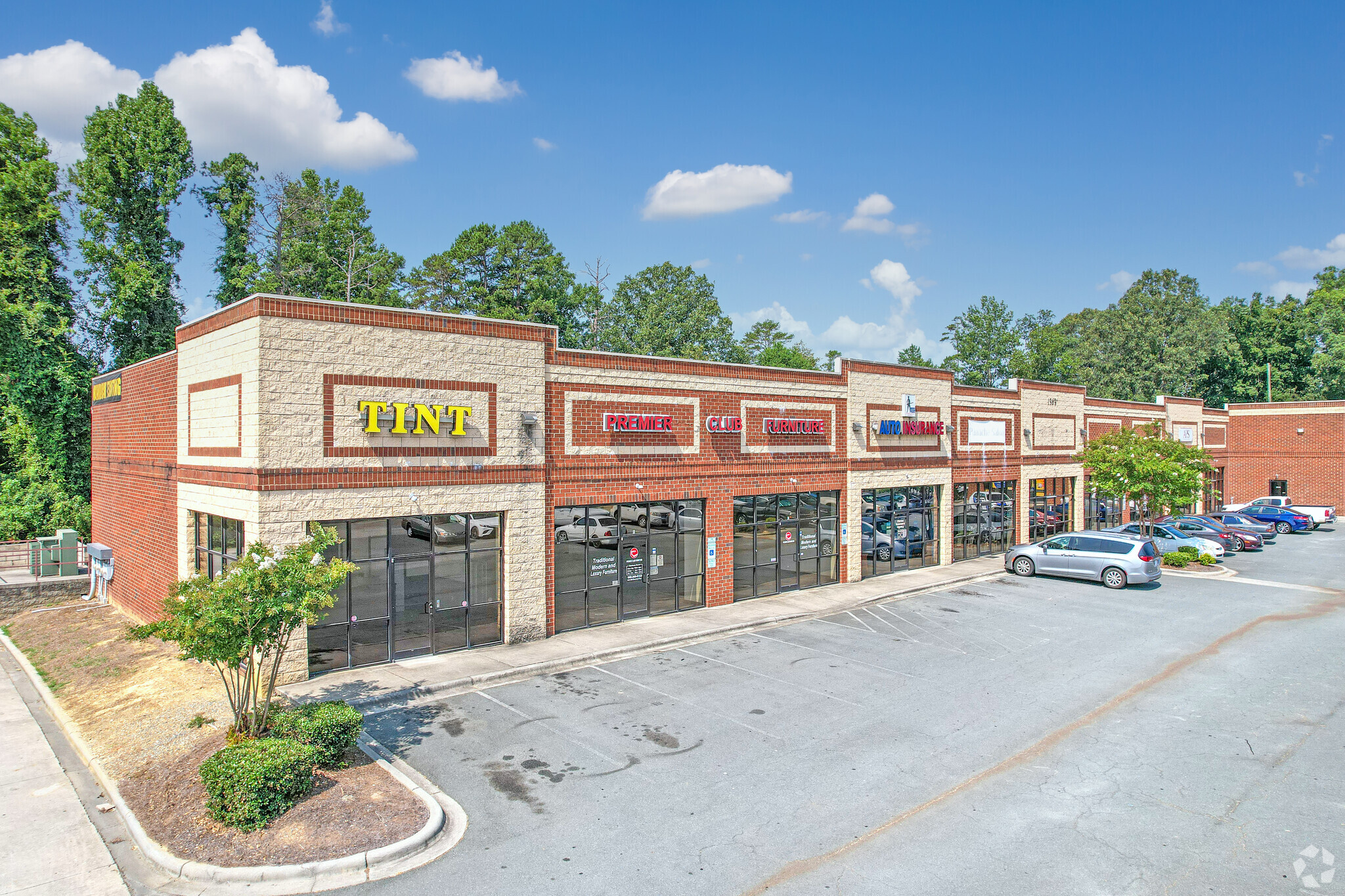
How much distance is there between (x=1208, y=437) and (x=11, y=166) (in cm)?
6781

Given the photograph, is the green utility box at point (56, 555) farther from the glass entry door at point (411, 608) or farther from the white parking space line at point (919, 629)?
the white parking space line at point (919, 629)

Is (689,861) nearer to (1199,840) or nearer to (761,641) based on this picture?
(1199,840)

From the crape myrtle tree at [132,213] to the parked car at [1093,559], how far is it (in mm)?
39354

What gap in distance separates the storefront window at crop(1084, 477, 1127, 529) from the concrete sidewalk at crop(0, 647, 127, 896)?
38725 millimetres

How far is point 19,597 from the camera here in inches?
915

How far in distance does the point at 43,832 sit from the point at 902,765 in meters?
11.5

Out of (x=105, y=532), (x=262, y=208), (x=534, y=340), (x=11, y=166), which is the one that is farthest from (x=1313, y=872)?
(x=262, y=208)

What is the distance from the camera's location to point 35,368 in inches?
1206

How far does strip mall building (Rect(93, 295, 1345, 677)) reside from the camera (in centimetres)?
1534

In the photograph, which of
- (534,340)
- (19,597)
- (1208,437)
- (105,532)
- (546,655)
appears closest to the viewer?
(546,655)

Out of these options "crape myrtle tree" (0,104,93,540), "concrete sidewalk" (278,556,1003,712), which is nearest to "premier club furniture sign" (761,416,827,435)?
Answer: "concrete sidewalk" (278,556,1003,712)

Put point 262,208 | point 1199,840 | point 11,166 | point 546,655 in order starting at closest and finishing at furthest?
1. point 1199,840
2. point 546,655
3. point 11,166
4. point 262,208

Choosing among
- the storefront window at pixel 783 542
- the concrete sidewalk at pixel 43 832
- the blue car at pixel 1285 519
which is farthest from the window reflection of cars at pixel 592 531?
the blue car at pixel 1285 519

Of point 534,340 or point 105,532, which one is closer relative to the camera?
point 534,340
